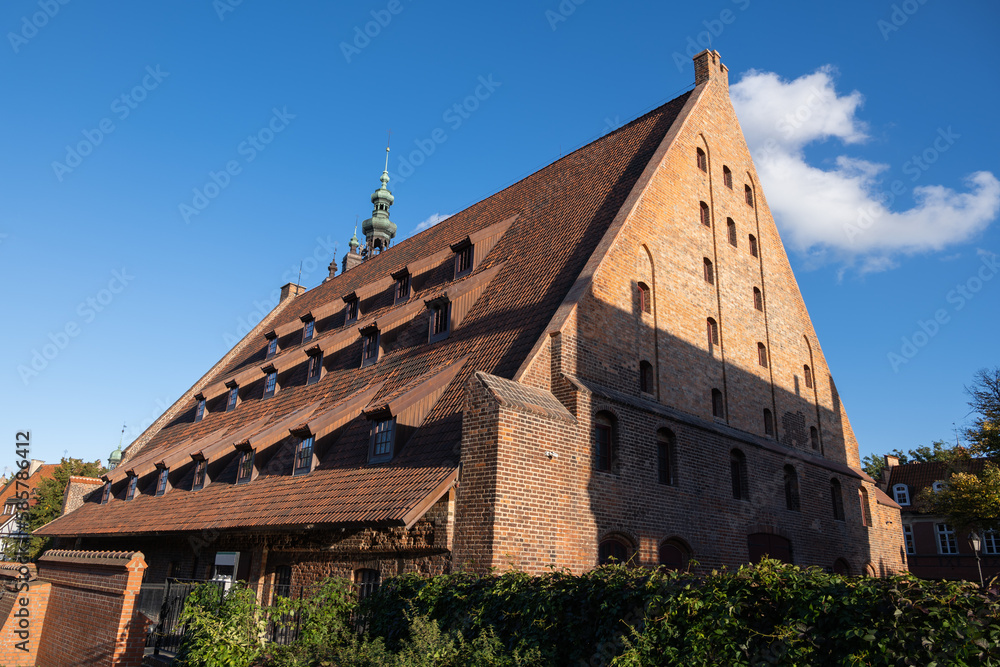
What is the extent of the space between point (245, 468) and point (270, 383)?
583 cm

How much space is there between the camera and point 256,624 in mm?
11148

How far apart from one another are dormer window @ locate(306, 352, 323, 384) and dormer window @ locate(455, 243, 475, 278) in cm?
526

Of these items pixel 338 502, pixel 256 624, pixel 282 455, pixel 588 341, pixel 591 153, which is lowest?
pixel 256 624

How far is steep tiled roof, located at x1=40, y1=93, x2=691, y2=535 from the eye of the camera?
14422 mm

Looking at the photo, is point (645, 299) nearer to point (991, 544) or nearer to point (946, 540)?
point (991, 544)

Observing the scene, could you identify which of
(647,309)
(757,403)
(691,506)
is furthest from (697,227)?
(691,506)

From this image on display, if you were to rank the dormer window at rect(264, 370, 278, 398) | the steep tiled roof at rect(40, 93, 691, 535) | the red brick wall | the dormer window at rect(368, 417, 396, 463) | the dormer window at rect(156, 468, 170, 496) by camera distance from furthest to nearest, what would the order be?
the dormer window at rect(264, 370, 278, 398) < the dormer window at rect(156, 468, 170, 496) < the dormer window at rect(368, 417, 396, 463) < the steep tiled roof at rect(40, 93, 691, 535) < the red brick wall

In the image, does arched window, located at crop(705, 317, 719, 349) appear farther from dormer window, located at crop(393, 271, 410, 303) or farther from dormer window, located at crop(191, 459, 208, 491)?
dormer window, located at crop(191, 459, 208, 491)

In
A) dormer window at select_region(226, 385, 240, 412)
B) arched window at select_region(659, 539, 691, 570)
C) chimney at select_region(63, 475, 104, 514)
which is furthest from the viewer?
chimney at select_region(63, 475, 104, 514)

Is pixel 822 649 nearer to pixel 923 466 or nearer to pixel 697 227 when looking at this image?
pixel 697 227

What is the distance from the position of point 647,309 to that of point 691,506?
481cm

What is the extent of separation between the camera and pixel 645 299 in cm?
1717

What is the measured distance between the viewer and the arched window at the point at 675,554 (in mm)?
14844

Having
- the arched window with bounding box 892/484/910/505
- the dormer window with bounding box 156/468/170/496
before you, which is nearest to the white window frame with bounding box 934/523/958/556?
the arched window with bounding box 892/484/910/505
